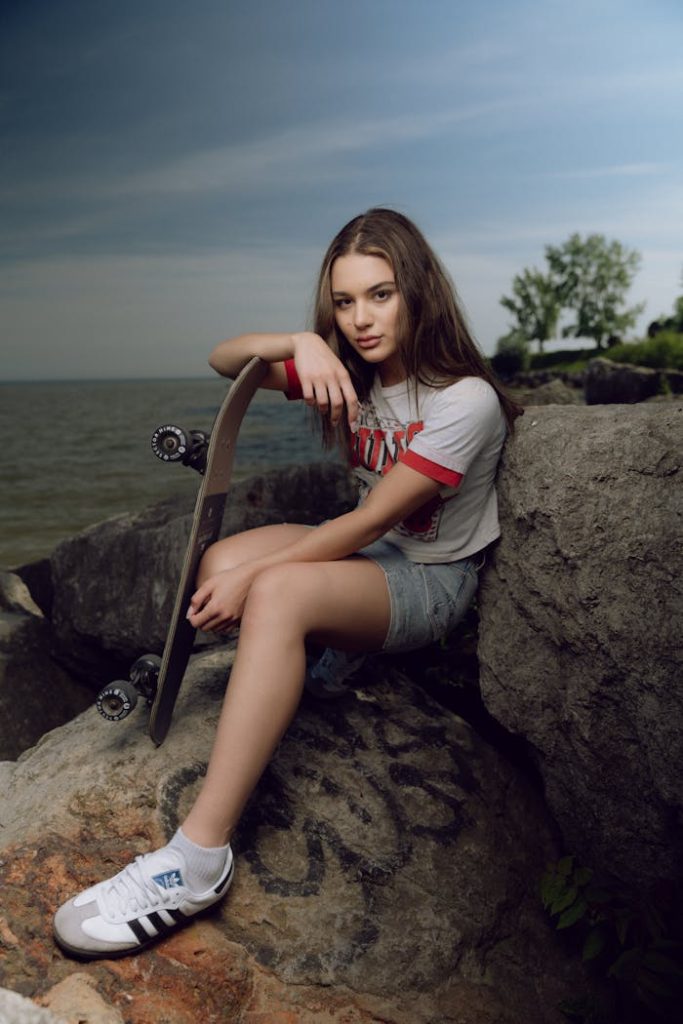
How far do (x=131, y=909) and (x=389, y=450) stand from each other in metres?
1.45

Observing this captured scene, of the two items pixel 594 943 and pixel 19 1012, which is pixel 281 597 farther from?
pixel 594 943

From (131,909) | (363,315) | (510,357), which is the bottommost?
(131,909)

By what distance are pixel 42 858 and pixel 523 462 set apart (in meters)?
1.66

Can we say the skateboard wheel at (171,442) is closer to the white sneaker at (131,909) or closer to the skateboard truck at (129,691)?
the skateboard truck at (129,691)

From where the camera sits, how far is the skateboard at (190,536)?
8.18 ft

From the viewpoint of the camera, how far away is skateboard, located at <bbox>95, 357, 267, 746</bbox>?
249 centimetres

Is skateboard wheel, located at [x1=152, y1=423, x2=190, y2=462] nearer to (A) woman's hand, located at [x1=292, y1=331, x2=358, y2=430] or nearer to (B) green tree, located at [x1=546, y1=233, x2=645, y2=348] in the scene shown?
(A) woman's hand, located at [x1=292, y1=331, x2=358, y2=430]

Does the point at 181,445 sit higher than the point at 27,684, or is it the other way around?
the point at 181,445

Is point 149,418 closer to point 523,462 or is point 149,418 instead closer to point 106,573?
point 106,573

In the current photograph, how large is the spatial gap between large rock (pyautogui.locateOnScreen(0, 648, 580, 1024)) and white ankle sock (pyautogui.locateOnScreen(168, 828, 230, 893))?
0.14 m

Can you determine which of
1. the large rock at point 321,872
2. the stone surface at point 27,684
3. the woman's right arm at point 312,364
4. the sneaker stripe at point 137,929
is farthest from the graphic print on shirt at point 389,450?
the stone surface at point 27,684

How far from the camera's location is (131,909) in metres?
2.13

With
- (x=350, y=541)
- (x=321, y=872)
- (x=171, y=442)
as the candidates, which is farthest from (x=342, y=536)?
(x=321, y=872)

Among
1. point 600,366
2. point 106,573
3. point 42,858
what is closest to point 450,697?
point 42,858
